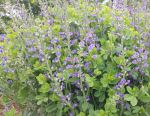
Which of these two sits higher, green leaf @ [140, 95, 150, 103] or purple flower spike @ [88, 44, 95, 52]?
purple flower spike @ [88, 44, 95, 52]

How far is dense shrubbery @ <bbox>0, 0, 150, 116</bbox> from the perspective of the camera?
230 cm

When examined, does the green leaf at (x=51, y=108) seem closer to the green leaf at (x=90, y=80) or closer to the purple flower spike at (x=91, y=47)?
the green leaf at (x=90, y=80)

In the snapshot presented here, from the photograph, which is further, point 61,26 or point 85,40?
point 61,26

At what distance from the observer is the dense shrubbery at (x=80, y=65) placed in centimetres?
230

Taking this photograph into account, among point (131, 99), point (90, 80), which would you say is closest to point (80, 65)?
point (90, 80)

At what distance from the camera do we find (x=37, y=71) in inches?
101

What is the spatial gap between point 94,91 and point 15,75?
2.16ft

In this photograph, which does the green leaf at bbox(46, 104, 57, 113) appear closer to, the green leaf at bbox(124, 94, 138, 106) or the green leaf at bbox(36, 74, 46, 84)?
the green leaf at bbox(36, 74, 46, 84)

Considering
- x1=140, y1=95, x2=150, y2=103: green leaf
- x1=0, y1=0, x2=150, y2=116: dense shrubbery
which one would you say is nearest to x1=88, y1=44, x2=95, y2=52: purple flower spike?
x1=0, y1=0, x2=150, y2=116: dense shrubbery

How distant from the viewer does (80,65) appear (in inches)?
88.6

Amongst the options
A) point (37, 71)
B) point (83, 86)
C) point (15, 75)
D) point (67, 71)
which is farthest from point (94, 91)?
point (15, 75)

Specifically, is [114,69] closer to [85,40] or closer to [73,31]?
[85,40]

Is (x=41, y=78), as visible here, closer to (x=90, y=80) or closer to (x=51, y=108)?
(x=51, y=108)

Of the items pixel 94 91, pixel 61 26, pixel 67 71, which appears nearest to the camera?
pixel 67 71
